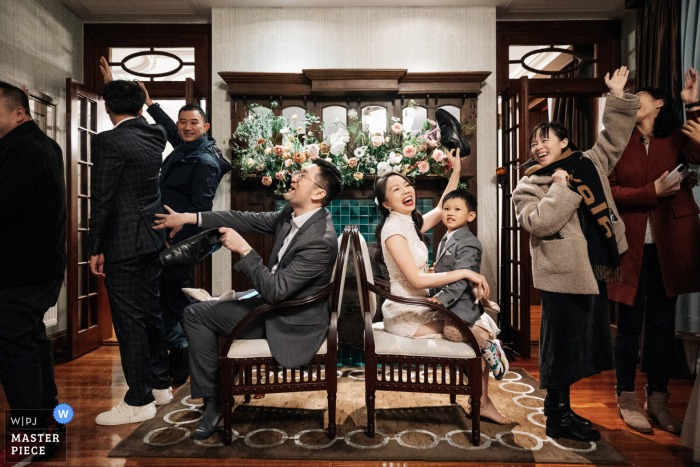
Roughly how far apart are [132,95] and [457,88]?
2.88m

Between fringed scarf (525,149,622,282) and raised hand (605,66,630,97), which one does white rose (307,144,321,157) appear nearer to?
fringed scarf (525,149,622,282)

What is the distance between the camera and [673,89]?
3260 millimetres

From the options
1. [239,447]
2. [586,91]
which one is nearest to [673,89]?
[586,91]

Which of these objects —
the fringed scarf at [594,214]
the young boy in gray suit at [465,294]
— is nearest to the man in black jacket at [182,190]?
the young boy in gray suit at [465,294]

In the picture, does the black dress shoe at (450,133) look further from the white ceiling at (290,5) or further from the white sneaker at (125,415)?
the white sneaker at (125,415)

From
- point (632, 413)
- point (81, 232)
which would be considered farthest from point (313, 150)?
point (632, 413)

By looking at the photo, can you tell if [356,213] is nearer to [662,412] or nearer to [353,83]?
[353,83]

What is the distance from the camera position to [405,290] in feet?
7.45

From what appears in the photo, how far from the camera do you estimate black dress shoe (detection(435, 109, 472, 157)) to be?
135 inches

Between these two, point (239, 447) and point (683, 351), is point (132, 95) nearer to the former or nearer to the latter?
point (239, 447)

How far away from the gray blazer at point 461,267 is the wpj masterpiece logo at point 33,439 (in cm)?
198

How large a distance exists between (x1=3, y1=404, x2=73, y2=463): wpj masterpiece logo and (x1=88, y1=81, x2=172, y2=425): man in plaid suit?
12.2 inches

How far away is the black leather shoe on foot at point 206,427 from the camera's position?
2.16 meters

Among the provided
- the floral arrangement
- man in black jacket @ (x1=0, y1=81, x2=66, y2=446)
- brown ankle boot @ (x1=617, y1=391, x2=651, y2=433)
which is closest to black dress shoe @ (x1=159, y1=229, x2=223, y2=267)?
man in black jacket @ (x1=0, y1=81, x2=66, y2=446)
